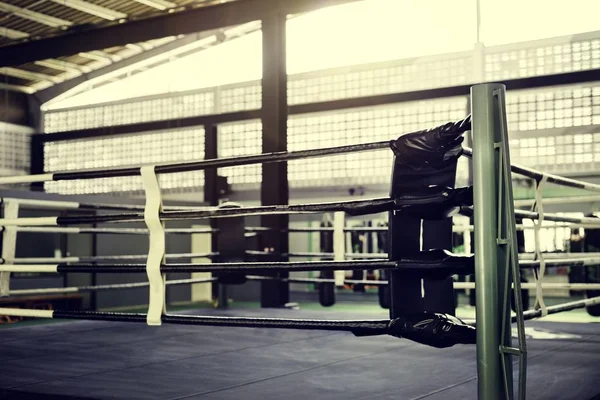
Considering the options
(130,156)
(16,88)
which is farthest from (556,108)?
(16,88)

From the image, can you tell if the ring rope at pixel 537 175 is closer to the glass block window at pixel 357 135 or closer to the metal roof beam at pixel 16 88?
the glass block window at pixel 357 135

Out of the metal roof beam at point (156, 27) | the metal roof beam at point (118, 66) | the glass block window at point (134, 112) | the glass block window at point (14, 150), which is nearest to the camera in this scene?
the metal roof beam at point (156, 27)

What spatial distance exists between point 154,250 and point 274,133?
410 centimetres

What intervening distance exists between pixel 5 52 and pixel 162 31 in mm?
2078

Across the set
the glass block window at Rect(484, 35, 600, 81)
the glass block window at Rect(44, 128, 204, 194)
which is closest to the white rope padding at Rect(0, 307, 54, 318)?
the glass block window at Rect(484, 35, 600, 81)

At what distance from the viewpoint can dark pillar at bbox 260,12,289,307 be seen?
20.1 ft

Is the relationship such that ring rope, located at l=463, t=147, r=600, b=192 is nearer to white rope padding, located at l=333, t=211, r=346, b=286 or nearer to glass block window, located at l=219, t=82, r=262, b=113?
white rope padding, located at l=333, t=211, r=346, b=286

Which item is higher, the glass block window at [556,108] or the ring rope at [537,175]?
the glass block window at [556,108]

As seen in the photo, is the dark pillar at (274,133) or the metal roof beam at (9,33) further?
the metal roof beam at (9,33)

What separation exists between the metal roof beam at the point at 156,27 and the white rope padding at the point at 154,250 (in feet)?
13.6

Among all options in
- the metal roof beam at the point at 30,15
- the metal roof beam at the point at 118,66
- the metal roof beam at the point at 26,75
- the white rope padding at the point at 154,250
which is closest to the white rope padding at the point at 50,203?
the white rope padding at the point at 154,250

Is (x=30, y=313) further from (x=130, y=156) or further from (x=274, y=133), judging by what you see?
(x=130, y=156)

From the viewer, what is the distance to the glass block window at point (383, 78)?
10.6 metres

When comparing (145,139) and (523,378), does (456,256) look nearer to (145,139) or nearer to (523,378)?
(523,378)
